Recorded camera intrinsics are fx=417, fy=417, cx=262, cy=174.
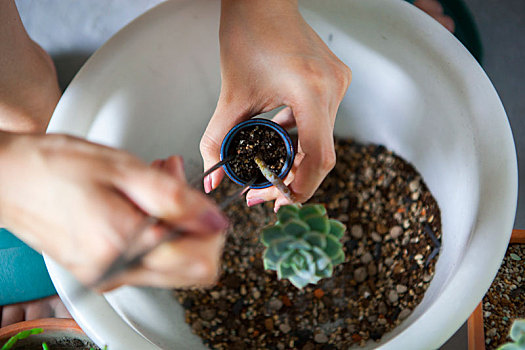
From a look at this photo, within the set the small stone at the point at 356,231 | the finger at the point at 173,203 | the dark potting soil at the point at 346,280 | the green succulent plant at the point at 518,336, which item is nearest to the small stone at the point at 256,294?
the dark potting soil at the point at 346,280

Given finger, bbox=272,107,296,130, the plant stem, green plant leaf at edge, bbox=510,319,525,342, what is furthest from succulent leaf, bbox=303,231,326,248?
finger, bbox=272,107,296,130

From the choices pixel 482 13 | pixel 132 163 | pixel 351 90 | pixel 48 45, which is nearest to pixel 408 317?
pixel 351 90

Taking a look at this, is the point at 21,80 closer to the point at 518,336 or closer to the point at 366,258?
the point at 366,258

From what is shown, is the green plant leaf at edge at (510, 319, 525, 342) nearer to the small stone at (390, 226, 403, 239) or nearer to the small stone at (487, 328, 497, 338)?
the small stone at (487, 328, 497, 338)

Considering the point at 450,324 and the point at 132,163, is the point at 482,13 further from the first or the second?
the point at 132,163

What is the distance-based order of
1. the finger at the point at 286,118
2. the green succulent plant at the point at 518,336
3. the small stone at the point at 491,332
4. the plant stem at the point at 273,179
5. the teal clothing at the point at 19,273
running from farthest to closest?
1. the teal clothing at the point at 19,273
2. the finger at the point at 286,118
3. the small stone at the point at 491,332
4. the plant stem at the point at 273,179
5. the green succulent plant at the point at 518,336

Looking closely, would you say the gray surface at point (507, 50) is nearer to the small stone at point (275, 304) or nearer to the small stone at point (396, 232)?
the small stone at point (396, 232)

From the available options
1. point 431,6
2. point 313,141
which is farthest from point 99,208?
point 431,6
